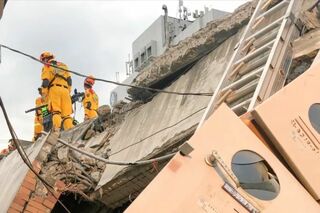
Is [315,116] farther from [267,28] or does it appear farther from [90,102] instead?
[90,102]

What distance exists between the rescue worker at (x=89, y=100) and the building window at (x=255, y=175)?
11338 mm

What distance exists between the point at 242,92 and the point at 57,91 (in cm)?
828

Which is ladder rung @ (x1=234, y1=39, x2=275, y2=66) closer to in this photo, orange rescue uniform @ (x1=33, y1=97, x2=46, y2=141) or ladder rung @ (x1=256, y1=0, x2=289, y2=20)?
ladder rung @ (x1=256, y1=0, x2=289, y2=20)

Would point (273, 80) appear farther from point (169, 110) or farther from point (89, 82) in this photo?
point (89, 82)

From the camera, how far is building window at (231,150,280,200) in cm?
270

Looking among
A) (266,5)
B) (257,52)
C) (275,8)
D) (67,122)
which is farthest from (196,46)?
(67,122)

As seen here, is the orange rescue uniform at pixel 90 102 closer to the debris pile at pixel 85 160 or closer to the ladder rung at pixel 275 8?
the debris pile at pixel 85 160

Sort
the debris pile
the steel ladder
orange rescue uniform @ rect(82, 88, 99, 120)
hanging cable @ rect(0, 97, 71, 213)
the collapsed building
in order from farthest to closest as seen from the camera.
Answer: orange rescue uniform @ rect(82, 88, 99, 120)
the debris pile
the collapsed building
hanging cable @ rect(0, 97, 71, 213)
the steel ladder

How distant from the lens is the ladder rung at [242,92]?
383cm

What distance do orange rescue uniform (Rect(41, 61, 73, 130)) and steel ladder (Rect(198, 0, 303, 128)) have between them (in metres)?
7.13

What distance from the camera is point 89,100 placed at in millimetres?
14617

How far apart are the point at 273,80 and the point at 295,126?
0.94m

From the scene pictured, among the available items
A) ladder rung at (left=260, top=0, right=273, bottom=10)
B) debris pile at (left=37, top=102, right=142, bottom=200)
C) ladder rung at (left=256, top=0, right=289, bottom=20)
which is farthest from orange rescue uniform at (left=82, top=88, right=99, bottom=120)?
ladder rung at (left=256, top=0, right=289, bottom=20)

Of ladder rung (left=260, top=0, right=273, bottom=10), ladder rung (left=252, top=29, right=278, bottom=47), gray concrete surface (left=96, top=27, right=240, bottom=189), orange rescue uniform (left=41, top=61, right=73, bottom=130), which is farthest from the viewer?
orange rescue uniform (left=41, top=61, right=73, bottom=130)
